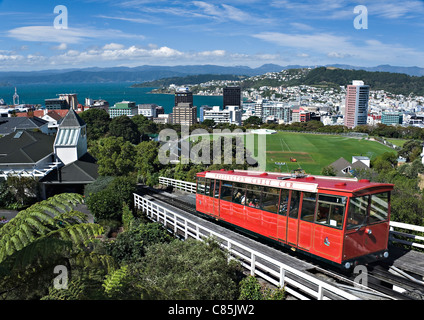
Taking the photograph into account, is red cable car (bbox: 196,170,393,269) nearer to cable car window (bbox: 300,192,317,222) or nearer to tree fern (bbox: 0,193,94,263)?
cable car window (bbox: 300,192,317,222)

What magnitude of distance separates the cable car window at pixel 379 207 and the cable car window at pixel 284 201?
7.98ft

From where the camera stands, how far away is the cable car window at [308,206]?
34.3 feet

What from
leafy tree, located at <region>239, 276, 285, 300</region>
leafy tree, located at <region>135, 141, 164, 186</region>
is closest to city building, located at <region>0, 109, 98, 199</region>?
leafy tree, located at <region>135, 141, 164, 186</region>

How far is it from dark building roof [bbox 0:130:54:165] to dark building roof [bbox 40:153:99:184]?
2.14m

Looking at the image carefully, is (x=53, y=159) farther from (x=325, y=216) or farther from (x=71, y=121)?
(x=325, y=216)

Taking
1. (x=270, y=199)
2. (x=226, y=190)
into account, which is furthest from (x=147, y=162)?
(x=270, y=199)

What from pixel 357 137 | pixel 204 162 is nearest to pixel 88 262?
pixel 204 162

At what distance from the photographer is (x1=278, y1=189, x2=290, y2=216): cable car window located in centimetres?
1139

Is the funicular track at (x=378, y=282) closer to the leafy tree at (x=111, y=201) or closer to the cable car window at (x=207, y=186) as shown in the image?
the cable car window at (x=207, y=186)

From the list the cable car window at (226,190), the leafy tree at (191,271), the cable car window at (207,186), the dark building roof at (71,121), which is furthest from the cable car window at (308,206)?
the dark building roof at (71,121)

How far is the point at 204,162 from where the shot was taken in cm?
4159

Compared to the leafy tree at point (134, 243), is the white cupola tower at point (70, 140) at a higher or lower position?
higher

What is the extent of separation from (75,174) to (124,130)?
2333 inches
